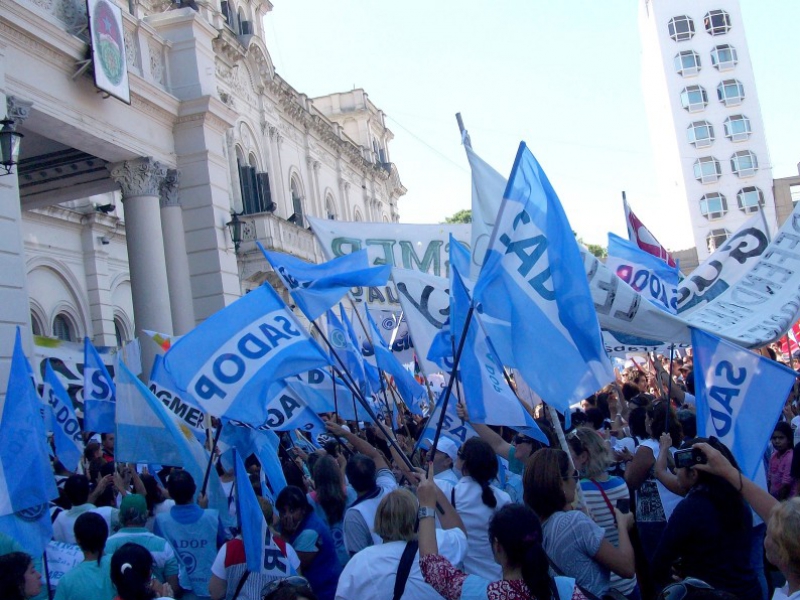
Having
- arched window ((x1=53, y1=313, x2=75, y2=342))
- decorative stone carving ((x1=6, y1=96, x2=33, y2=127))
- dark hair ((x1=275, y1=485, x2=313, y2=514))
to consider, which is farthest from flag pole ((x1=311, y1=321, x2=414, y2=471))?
arched window ((x1=53, y1=313, x2=75, y2=342))

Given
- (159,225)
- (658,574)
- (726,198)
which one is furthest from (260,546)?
(726,198)

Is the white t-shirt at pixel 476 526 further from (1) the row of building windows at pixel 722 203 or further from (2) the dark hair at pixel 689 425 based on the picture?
(1) the row of building windows at pixel 722 203

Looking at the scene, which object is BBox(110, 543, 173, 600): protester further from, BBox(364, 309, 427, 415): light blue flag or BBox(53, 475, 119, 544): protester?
BBox(364, 309, 427, 415): light blue flag

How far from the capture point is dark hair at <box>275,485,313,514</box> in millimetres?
5082

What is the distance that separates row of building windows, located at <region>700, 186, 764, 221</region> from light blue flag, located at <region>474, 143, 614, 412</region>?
61678 mm

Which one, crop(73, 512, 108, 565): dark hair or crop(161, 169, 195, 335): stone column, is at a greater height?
crop(161, 169, 195, 335): stone column

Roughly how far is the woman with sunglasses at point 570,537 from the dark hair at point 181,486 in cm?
246

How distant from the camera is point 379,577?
12.8ft

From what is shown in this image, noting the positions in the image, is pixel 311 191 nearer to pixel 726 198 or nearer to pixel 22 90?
pixel 22 90

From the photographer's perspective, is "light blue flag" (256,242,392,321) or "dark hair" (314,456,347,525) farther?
"light blue flag" (256,242,392,321)

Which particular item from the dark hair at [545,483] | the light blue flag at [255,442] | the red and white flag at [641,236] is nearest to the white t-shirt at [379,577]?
the dark hair at [545,483]

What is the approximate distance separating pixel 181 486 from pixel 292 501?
92 centimetres

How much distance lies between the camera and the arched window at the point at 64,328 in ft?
60.5

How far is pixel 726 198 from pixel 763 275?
6015cm
